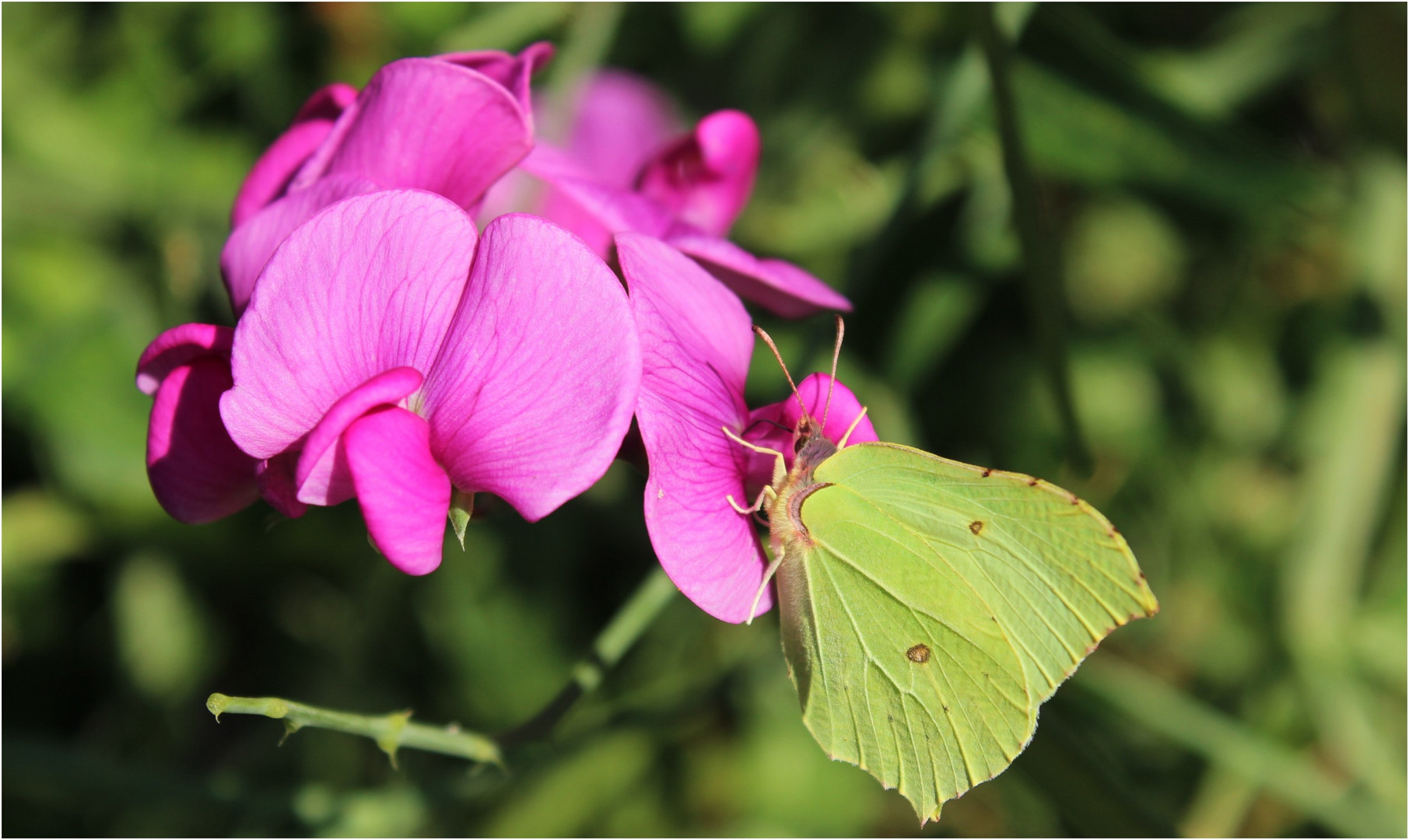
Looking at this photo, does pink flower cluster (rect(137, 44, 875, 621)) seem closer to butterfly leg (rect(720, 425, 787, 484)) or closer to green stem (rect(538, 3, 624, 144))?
butterfly leg (rect(720, 425, 787, 484))

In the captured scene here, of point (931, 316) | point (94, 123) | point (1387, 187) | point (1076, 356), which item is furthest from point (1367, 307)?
point (94, 123)

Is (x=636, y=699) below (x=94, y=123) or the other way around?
below

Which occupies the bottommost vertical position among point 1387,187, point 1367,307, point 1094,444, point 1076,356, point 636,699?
point 636,699

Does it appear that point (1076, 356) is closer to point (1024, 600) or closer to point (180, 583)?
point (1024, 600)

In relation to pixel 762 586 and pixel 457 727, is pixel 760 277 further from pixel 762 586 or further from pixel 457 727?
Answer: pixel 457 727

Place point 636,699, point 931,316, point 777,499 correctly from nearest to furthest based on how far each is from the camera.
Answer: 1. point 777,499
2. point 636,699
3. point 931,316

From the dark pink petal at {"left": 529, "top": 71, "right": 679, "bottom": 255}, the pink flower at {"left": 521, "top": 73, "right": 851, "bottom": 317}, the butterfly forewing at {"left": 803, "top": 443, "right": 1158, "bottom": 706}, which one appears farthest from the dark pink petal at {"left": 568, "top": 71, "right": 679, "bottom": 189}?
the butterfly forewing at {"left": 803, "top": 443, "right": 1158, "bottom": 706}
